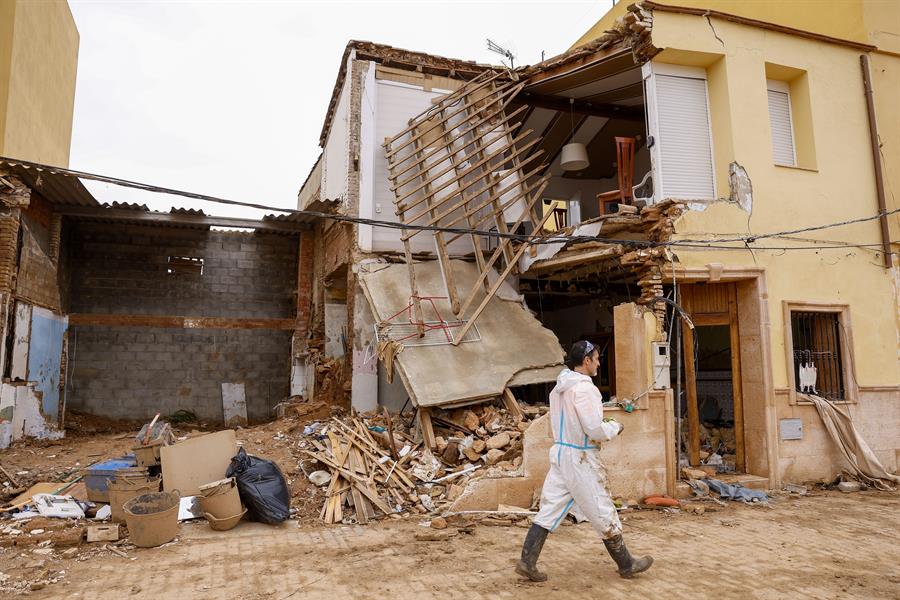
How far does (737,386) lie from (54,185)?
12.6m

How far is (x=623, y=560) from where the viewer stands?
4.85m

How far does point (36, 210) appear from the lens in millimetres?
11430

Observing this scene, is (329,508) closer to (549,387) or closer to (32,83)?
(549,387)

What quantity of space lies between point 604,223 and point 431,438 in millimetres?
4234

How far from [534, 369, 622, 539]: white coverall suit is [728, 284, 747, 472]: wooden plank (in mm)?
5594

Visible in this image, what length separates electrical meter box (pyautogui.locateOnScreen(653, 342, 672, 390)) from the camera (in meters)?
8.56

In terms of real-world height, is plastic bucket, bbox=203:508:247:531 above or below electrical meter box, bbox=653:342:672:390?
below

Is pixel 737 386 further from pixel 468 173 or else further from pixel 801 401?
pixel 468 173

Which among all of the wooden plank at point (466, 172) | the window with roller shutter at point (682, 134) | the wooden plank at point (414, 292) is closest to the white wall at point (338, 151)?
the wooden plank at point (466, 172)

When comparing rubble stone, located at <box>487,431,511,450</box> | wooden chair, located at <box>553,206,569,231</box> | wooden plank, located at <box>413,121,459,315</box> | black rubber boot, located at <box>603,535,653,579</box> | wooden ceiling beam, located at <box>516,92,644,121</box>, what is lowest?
black rubber boot, located at <box>603,535,653,579</box>

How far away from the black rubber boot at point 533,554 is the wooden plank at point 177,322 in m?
10.7

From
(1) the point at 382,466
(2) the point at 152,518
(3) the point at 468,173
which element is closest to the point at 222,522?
(2) the point at 152,518

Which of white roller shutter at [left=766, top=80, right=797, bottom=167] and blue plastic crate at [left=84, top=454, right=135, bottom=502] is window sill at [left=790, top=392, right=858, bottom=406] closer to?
white roller shutter at [left=766, top=80, right=797, bottom=167]

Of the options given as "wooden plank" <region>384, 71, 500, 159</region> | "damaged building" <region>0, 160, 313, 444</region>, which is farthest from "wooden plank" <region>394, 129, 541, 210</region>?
"damaged building" <region>0, 160, 313, 444</region>
